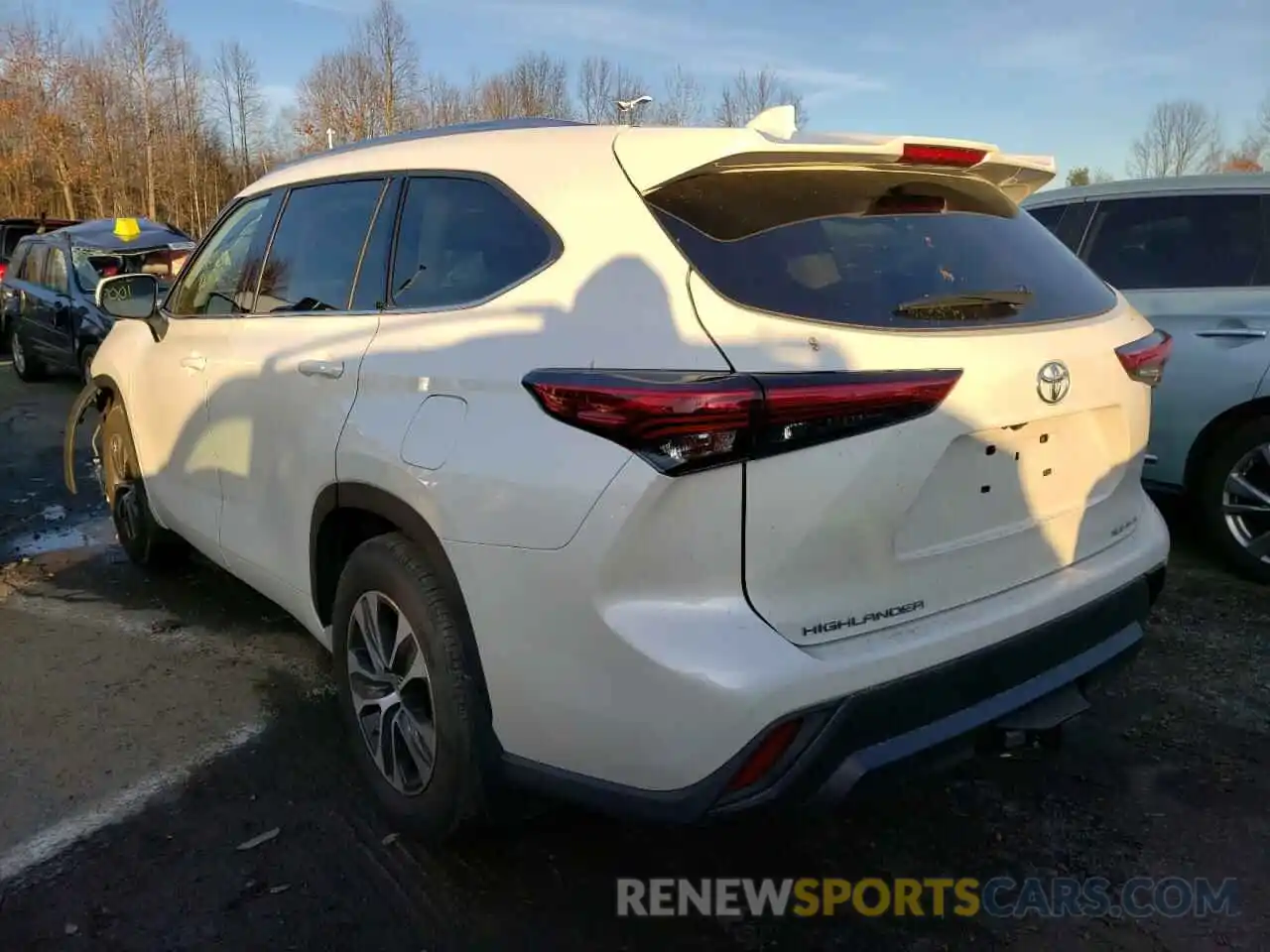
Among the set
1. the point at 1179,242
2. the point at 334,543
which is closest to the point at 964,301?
the point at 334,543

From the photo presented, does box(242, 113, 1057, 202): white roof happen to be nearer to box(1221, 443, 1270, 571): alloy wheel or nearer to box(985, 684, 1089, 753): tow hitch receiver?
box(985, 684, 1089, 753): tow hitch receiver

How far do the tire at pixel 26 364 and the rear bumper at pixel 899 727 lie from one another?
11398mm

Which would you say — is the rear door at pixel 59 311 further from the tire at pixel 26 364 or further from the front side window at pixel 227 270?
the front side window at pixel 227 270

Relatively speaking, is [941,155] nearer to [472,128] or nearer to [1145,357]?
[1145,357]

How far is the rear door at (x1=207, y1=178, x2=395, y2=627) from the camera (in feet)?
9.43

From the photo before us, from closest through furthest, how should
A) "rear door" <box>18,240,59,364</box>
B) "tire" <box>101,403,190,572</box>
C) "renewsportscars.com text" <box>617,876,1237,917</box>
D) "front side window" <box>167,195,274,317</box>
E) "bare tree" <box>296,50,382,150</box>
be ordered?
"renewsportscars.com text" <box>617,876,1237,917</box>, "front side window" <box>167,195,274,317</box>, "tire" <box>101,403,190,572</box>, "rear door" <box>18,240,59,364</box>, "bare tree" <box>296,50,382,150</box>

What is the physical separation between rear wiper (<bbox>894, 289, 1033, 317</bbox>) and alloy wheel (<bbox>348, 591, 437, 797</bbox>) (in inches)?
55.5

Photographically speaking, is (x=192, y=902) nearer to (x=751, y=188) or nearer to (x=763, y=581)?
(x=763, y=581)

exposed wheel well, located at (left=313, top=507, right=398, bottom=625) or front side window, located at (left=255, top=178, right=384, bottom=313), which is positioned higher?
front side window, located at (left=255, top=178, right=384, bottom=313)

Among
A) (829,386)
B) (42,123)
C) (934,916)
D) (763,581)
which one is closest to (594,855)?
(934,916)

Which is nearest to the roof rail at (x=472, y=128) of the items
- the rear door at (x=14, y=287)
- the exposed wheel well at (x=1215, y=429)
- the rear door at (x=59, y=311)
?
the exposed wheel well at (x=1215, y=429)

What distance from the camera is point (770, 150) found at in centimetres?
222

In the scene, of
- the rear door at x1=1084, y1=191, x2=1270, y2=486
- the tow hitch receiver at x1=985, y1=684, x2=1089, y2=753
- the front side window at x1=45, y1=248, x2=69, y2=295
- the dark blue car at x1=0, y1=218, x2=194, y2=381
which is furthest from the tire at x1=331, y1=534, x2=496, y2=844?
the front side window at x1=45, y1=248, x2=69, y2=295

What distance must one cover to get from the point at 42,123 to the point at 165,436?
136 ft
